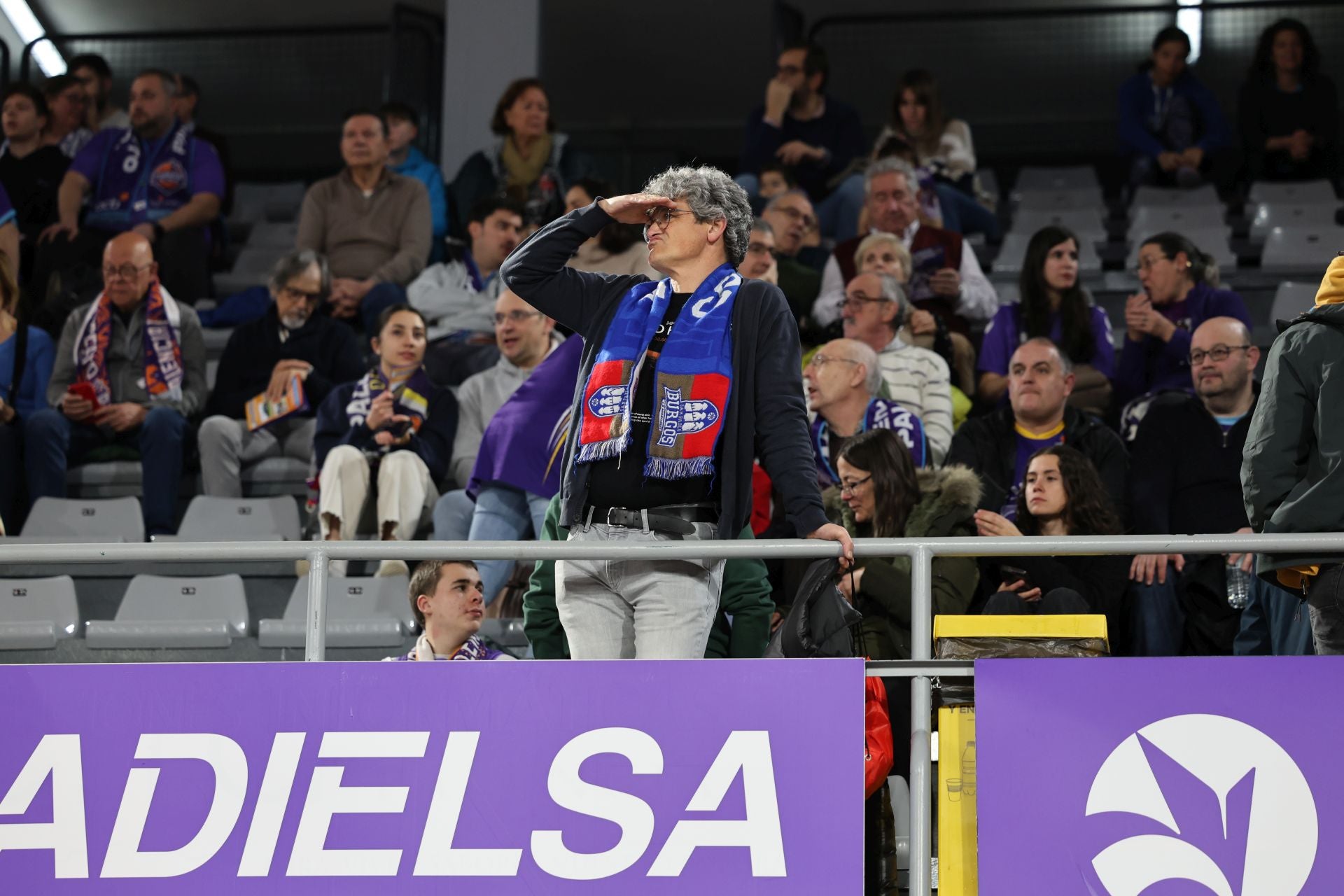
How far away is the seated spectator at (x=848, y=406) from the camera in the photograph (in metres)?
5.89

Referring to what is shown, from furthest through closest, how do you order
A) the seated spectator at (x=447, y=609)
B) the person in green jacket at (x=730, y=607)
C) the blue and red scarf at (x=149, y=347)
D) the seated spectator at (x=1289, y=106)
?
the seated spectator at (x=1289, y=106), the blue and red scarf at (x=149, y=347), the seated spectator at (x=447, y=609), the person in green jacket at (x=730, y=607)

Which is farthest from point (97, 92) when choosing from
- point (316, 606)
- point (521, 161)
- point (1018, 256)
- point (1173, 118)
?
point (316, 606)

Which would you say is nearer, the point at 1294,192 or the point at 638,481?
the point at 638,481

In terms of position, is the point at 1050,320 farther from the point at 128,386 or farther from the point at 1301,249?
the point at 128,386

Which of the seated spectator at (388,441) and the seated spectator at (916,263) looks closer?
the seated spectator at (388,441)

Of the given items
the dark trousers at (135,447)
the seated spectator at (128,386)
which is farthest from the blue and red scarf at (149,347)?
the dark trousers at (135,447)

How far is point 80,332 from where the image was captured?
7336 millimetres

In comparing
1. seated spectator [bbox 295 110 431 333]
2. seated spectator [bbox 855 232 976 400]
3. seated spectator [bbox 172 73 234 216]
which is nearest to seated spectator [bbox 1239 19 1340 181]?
seated spectator [bbox 855 232 976 400]

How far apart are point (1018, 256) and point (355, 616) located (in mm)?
4255

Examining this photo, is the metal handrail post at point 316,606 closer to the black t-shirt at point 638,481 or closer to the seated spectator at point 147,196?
the black t-shirt at point 638,481

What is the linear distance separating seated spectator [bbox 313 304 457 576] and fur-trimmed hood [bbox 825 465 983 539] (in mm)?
1721

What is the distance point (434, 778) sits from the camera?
12.2 feet

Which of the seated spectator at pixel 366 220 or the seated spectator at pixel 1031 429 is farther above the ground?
the seated spectator at pixel 366 220

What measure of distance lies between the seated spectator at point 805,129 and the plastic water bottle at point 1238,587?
13.8 feet
